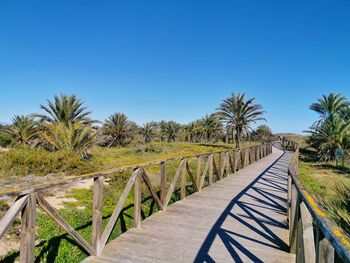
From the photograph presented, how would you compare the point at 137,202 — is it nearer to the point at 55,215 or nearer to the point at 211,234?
the point at 211,234

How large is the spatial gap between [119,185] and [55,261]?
18.8 ft

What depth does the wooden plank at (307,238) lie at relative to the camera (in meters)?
→ 2.46

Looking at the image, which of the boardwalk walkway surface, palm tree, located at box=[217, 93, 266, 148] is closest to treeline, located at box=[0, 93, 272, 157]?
palm tree, located at box=[217, 93, 266, 148]

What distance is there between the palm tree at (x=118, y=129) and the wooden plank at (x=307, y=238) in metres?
32.9

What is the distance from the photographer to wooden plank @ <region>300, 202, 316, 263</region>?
2463 mm

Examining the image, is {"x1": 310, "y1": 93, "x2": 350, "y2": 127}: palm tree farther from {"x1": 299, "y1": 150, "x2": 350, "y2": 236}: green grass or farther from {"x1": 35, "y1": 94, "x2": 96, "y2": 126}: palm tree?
{"x1": 35, "y1": 94, "x2": 96, "y2": 126}: palm tree

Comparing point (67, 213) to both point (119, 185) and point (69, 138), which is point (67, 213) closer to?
point (119, 185)

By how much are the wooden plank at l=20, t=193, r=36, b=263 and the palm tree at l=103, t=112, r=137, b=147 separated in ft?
107

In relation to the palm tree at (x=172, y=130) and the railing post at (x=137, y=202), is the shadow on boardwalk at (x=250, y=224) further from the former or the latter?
the palm tree at (x=172, y=130)

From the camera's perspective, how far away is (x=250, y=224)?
514cm

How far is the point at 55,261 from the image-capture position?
4457 millimetres

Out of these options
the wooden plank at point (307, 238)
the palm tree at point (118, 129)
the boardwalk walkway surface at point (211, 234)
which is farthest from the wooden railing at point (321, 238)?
the palm tree at point (118, 129)

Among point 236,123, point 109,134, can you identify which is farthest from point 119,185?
point 109,134

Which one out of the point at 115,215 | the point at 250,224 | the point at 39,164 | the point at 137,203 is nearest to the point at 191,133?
the point at 39,164
